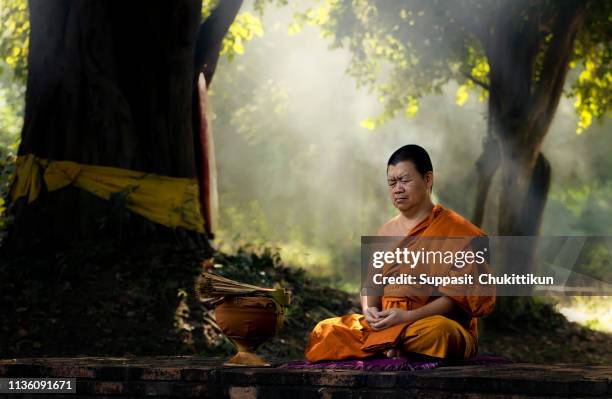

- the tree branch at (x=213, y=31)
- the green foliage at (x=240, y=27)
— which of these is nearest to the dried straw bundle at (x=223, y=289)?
the tree branch at (x=213, y=31)

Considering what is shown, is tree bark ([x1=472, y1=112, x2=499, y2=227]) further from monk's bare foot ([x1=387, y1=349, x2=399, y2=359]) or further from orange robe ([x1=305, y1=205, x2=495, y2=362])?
monk's bare foot ([x1=387, y1=349, x2=399, y2=359])

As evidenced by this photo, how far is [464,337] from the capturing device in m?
5.48

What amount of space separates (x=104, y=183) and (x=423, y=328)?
6.80 m

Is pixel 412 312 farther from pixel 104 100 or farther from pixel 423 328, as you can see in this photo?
pixel 104 100

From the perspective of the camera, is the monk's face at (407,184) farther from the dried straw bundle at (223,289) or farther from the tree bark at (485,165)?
the tree bark at (485,165)

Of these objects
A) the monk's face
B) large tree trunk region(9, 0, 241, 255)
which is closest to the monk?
the monk's face

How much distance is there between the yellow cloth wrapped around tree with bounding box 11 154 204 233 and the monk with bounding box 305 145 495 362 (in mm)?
6045

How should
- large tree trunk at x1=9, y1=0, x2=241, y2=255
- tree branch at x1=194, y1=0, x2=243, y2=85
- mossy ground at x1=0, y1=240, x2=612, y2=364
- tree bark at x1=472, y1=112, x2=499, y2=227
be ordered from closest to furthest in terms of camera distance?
mossy ground at x1=0, y1=240, x2=612, y2=364
large tree trunk at x1=9, y1=0, x2=241, y2=255
tree branch at x1=194, y1=0, x2=243, y2=85
tree bark at x1=472, y1=112, x2=499, y2=227

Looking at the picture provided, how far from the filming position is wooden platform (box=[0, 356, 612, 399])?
182 inches

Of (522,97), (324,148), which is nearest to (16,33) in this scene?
(522,97)

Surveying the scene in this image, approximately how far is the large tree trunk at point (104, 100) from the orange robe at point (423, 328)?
19.7ft

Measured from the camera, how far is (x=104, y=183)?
452 inches

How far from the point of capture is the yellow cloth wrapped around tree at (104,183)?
1145cm

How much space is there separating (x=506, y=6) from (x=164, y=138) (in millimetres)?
6248
